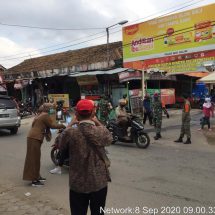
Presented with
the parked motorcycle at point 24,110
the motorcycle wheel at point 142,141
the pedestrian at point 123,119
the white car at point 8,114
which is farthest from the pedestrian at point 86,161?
the parked motorcycle at point 24,110

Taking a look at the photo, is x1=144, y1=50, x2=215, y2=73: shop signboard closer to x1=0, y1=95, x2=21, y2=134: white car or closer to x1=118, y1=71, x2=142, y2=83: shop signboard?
x1=118, y1=71, x2=142, y2=83: shop signboard

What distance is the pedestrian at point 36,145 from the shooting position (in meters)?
7.09

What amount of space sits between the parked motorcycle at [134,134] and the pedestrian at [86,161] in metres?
7.71

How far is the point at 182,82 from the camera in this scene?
29.7 m

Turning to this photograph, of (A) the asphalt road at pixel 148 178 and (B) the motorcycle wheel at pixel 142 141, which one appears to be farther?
(B) the motorcycle wheel at pixel 142 141

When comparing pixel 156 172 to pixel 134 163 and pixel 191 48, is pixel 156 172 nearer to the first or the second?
pixel 134 163

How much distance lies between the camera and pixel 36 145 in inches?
283

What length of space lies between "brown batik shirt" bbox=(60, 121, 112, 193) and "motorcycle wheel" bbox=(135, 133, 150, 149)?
7722 millimetres

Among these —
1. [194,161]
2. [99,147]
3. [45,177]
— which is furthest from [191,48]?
[99,147]

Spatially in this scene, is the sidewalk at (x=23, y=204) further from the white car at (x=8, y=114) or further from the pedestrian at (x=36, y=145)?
the white car at (x=8, y=114)

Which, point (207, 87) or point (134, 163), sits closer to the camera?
point (134, 163)

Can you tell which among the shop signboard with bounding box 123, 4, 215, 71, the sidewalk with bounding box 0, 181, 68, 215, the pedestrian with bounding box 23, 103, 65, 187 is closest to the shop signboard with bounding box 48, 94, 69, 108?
Answer: the shop signboard with bounding box 123, 4, 215, 71

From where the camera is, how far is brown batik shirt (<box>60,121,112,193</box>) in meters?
3.54

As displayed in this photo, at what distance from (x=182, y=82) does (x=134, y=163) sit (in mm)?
21661
